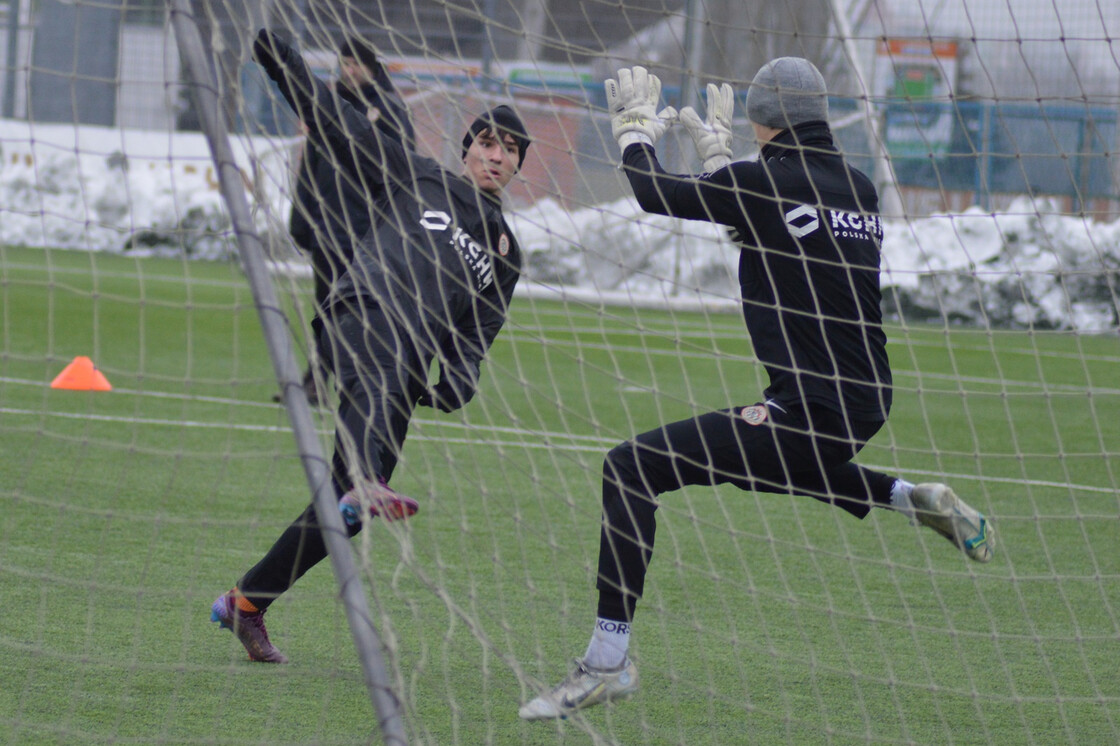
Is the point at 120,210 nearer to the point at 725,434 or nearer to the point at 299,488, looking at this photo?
the point at 299,488

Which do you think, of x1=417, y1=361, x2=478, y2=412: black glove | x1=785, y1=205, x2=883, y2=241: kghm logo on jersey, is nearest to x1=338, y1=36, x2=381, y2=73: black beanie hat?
x1=417, y1=361, x2=478, y2=412: black glove

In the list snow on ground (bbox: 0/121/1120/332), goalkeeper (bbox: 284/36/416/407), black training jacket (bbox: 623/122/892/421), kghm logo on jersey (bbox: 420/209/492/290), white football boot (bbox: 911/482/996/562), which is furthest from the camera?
snow on ground (bbox: 0/121/1120/332)

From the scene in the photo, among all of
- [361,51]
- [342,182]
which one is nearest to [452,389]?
[361,51]

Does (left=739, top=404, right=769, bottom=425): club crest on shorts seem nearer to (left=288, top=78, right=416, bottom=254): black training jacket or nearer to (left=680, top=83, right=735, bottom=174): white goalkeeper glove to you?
(left=680, top=83, right=735, bottom=174): white goalkeeper glove

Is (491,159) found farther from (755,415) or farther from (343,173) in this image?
(755,415)

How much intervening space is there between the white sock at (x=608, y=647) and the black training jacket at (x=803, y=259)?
0.80 meters

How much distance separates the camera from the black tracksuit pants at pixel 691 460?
12.1 ft

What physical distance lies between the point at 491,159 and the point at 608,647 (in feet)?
5.28

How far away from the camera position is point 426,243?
4195 millimetres

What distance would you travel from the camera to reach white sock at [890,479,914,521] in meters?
4.16

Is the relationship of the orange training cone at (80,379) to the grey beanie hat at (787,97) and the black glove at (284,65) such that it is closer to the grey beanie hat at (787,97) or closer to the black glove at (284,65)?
the black glove at (284,65)

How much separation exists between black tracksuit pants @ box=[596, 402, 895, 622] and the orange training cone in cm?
515

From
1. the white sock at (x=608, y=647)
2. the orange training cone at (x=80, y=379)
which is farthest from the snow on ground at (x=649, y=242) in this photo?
the white sock at (x=608, y=647)

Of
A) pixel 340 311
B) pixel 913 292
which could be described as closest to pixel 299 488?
pixel 340 311
